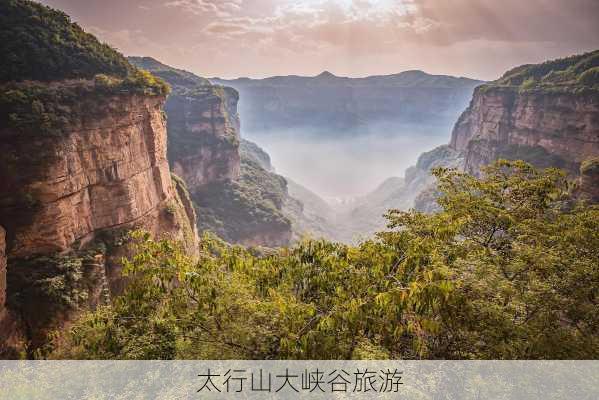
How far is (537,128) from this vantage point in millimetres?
68562

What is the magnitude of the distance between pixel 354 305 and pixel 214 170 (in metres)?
81.1

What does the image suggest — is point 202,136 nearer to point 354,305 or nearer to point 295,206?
point 295,206

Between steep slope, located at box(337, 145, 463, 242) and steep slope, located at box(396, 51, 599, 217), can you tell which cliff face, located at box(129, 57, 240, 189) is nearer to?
steep slope, located at box(396, 51, 599, 217)

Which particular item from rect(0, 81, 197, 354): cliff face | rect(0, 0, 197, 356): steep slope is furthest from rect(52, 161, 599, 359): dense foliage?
rect(0, 0, 197, 356): steep slope

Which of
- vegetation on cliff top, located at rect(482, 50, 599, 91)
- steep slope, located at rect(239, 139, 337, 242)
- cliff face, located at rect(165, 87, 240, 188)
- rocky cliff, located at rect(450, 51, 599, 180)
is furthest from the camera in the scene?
steep slope, located at rect(239, 139, 337, 242)

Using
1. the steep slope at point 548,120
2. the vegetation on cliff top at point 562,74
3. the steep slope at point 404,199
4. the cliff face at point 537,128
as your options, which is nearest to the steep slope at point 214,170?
the steep slope at point 548,120

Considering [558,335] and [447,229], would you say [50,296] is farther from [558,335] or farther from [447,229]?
[558,335]

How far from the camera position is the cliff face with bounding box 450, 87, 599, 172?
187ft

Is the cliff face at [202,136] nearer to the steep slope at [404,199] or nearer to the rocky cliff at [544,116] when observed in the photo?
the steep slope at [404,199]

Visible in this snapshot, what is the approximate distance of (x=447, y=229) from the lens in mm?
8203

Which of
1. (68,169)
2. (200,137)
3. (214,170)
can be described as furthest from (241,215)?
(68,169)

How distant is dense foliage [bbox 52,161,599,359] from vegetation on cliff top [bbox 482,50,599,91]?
6307 centimetres

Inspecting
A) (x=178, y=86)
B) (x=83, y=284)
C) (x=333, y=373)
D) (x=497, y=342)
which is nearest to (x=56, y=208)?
(x=83, y=284)

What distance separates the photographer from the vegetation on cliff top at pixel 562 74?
60178 mm
